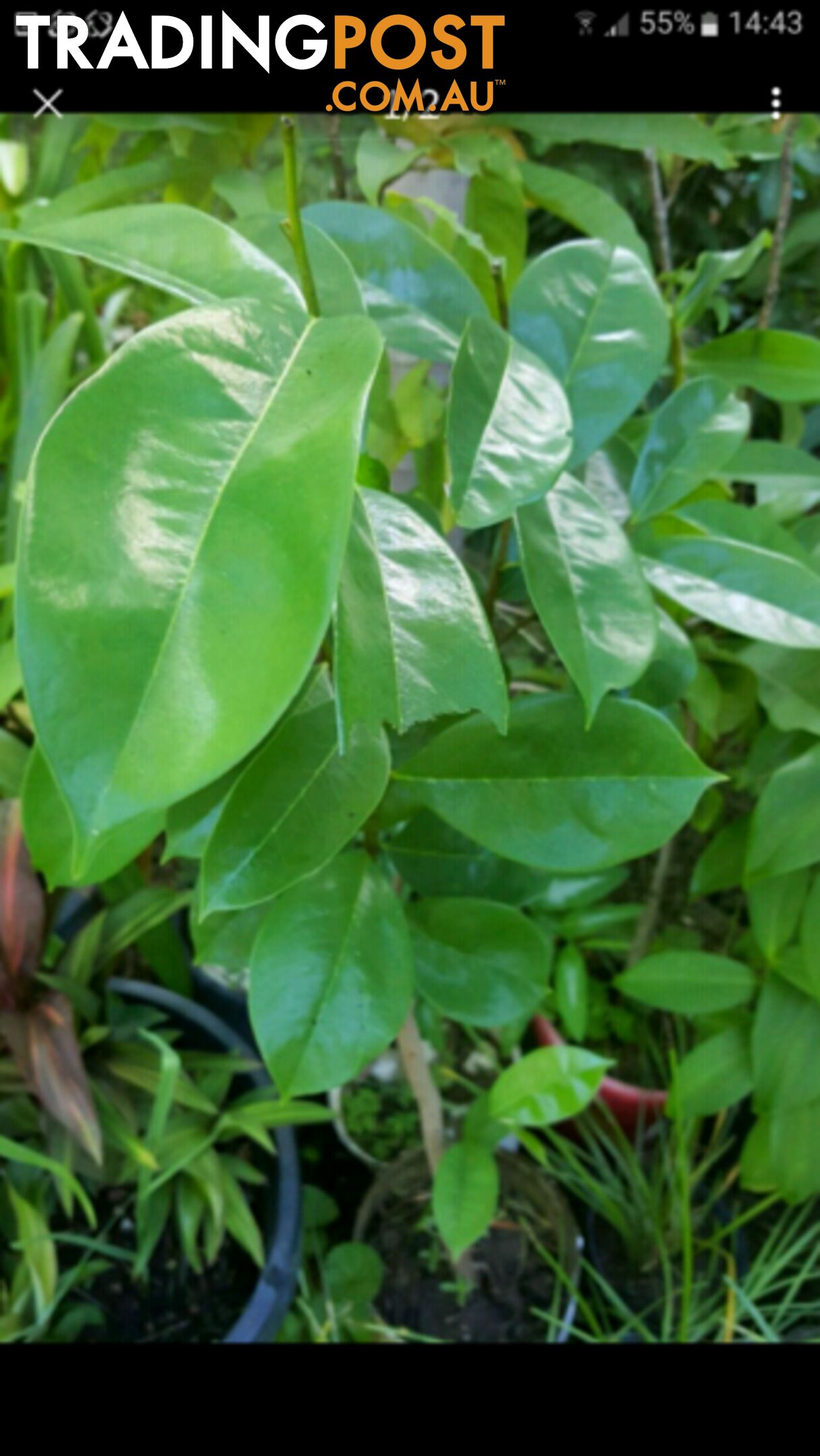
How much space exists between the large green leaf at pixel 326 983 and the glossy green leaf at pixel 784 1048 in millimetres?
274

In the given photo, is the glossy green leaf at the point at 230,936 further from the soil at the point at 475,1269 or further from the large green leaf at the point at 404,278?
the soil at the point at 475,1269

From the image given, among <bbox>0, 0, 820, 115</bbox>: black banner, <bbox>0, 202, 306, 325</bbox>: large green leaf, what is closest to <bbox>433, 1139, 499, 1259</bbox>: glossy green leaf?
<bbox>0, 202, 306, 325</bbox>: large green leaf

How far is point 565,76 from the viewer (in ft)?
1.60

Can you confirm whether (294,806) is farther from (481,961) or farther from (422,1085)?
(422,1085)

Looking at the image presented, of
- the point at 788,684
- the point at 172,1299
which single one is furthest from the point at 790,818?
the point at 172,1299

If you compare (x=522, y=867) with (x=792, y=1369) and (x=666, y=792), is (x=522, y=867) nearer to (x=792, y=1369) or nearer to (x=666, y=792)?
(x=666, y=792)

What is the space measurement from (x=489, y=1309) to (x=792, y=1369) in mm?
248

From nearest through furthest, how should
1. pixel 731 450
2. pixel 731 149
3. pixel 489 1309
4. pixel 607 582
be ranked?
pixel 607 582 < pixel 731 450 < pixel 731 149 < pixel 489 1309

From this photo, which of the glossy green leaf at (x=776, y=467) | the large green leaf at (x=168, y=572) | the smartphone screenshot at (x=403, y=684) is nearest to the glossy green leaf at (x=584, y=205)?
the smartphone screenshot at (x=403, y=684)

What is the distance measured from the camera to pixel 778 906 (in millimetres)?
556

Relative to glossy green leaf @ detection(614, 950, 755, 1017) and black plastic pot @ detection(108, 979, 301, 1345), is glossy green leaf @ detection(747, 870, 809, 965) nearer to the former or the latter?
glossy green leaf @ detection(614, 950, 755, 1017)

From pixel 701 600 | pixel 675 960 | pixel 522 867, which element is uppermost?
pixel 701 600

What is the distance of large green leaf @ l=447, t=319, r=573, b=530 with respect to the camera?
29 cm

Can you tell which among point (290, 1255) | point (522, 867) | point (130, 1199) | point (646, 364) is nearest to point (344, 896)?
point (522, 867)
